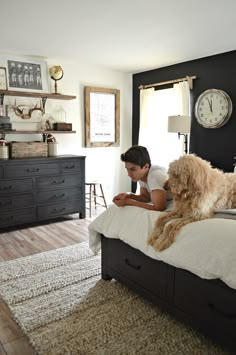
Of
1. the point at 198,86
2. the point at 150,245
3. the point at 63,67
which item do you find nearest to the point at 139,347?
the point at 150,245

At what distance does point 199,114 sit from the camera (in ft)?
13.4

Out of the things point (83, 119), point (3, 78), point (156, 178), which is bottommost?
point (156, 178)

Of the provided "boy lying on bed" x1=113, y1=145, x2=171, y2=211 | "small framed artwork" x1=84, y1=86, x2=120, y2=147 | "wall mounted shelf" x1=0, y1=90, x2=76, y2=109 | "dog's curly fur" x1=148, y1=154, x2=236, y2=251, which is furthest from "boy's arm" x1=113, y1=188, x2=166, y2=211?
"small framed artwork" x1=84, y1=86, x2=120, y2=147

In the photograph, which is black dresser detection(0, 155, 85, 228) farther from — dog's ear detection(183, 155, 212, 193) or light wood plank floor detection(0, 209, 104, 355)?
dog's ear detection(183, 155, 212, 193)

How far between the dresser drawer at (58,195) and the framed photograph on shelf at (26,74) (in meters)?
1.48

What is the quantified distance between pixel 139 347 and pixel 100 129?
12.2ft

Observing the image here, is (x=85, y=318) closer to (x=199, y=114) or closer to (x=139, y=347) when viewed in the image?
(x=139, y=347)

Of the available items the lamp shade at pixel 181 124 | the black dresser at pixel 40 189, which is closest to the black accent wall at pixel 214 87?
the lamp shade at pixel 181 124

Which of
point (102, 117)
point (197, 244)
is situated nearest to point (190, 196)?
point (197, 244)

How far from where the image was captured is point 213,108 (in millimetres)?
3918

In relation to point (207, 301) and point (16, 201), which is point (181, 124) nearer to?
point (16, 201)

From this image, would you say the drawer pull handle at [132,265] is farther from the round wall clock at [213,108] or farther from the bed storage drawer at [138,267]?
the round wall clock at [213,108]

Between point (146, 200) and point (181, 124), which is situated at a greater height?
point (181, 124)

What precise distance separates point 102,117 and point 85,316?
11.6 ft
